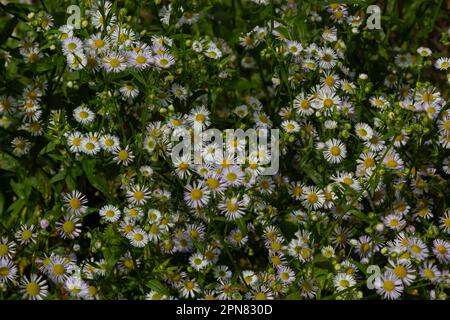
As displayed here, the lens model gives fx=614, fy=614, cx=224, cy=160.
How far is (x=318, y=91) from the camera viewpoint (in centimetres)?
319

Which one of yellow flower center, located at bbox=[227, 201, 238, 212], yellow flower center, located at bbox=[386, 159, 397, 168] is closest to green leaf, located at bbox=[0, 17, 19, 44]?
yellow flower center, located at bbox=[227, 201, 238, 212]

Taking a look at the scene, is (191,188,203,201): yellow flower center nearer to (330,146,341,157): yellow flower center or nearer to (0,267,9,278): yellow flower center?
(330,146,341,157): yellow flower center

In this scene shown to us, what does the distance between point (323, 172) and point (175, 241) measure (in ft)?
2.73

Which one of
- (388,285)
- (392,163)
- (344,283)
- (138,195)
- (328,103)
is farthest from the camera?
(328,103)

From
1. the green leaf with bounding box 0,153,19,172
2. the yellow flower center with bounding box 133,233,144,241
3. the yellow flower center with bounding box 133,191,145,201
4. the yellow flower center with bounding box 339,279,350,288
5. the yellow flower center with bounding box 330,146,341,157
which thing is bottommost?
the yellow flower center with bounding box 339,279,350,288

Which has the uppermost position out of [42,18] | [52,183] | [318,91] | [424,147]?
[42,18]

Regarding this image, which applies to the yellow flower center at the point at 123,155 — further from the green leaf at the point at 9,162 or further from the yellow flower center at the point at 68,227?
the green leaf at the point at 9,162

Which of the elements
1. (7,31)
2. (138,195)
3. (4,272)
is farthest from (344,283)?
(7,31)

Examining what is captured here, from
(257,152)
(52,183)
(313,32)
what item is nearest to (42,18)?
(52,183)

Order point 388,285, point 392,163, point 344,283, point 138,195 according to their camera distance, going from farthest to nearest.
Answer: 1. point 392,163
2. point 138,195
3. point 344,283
4. point 388,285

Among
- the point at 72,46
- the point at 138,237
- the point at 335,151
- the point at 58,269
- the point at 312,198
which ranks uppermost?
the point at 72,46

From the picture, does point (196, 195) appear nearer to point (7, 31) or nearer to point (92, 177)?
point (92, 177)

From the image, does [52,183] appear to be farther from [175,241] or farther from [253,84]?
[253,84]

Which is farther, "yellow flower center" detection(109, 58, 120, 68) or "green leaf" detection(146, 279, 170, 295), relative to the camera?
"yellow flower center" detection(109, 58, 120, 68)
